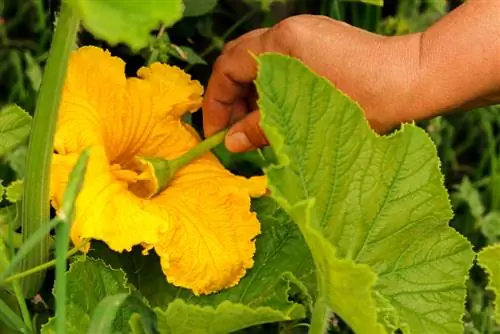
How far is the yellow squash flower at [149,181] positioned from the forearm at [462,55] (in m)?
0.28

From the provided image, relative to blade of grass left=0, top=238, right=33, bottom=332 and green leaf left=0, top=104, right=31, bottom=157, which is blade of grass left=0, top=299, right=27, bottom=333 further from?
green leaf left=0, top=104, right=31, bottom=157

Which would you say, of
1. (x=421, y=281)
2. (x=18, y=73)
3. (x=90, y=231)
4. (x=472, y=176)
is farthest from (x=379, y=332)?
(x=472, y=176)

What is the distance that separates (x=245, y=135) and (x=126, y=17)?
0.62 meters

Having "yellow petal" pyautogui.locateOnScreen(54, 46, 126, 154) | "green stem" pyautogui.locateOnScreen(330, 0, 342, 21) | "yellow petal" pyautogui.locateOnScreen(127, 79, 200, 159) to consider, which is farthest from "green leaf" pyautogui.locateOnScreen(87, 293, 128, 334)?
"green stem" pyautogui.locateOnScreen(330, 0, 342, 21)

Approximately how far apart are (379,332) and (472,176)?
1.28 metres

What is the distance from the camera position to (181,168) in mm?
1568

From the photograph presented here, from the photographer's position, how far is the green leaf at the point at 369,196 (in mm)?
1242

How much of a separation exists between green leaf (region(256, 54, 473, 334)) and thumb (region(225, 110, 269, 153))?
296 millimetres

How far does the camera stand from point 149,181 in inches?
59.9

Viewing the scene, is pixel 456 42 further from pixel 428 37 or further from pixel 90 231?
pixel 90 231

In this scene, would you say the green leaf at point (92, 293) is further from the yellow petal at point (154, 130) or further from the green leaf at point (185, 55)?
the green leaf at point (185, 55)

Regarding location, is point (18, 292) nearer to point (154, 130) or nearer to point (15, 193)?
point (15, 193)

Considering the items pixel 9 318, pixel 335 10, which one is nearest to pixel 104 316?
pixel 9 318

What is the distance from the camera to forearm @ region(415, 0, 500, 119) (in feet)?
4.78
